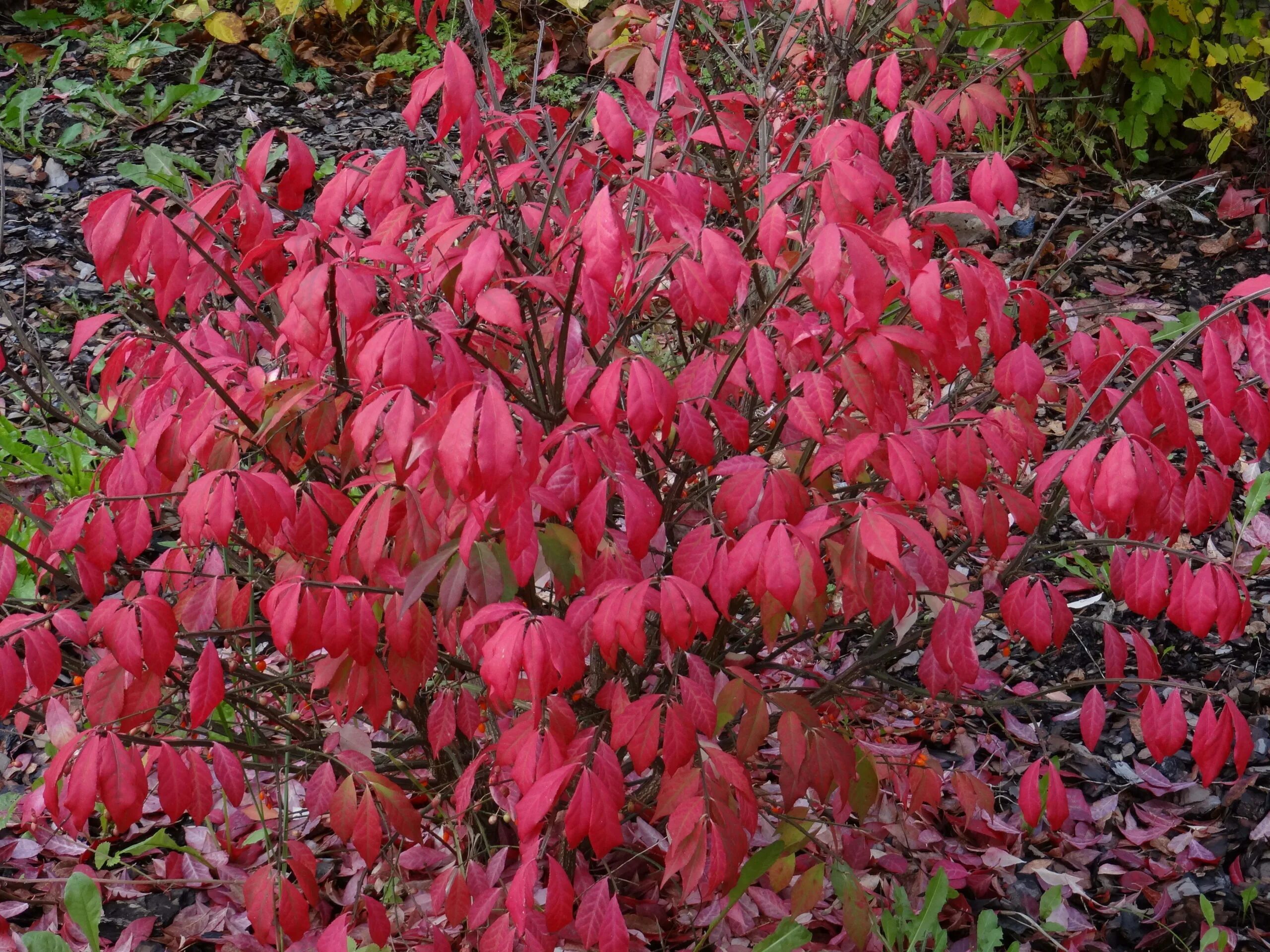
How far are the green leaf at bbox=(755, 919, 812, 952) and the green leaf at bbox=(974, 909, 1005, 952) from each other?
348 mm

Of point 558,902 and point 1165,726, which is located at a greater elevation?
point 1165,726

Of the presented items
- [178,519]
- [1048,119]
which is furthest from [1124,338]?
[1048,119]

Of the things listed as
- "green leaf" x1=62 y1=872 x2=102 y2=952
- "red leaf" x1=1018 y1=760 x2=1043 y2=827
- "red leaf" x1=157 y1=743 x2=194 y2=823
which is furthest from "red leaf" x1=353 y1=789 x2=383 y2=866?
"red leaf" x1=1018 y1=760 x2=1043 y2=827

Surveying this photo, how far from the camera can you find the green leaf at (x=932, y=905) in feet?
6.09

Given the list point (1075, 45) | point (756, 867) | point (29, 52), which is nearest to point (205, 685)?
point (756, 867)

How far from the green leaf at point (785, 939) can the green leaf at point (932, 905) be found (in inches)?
7.6

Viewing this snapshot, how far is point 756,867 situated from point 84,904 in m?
1.08

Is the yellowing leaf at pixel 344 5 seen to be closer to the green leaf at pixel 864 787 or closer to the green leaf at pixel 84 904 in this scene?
the green leaf at pixel 84 904

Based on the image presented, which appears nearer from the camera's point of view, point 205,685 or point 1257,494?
point 205,685

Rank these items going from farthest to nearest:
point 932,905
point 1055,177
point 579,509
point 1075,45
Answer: point 1055,177
point 1075,45
point 932,905
point 579,509

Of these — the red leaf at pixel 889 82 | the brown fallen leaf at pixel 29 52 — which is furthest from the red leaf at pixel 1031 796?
the brown fallen leaf at pixel 29 52

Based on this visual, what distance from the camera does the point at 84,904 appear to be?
1.80 meters

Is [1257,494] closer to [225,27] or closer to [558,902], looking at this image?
[558,902]

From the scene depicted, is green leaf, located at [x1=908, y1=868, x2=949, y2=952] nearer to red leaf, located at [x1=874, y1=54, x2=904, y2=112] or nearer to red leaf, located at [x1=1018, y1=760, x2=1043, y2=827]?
red leaf, located at [x1=1018, y1=760, x2=1043, y2=827]
